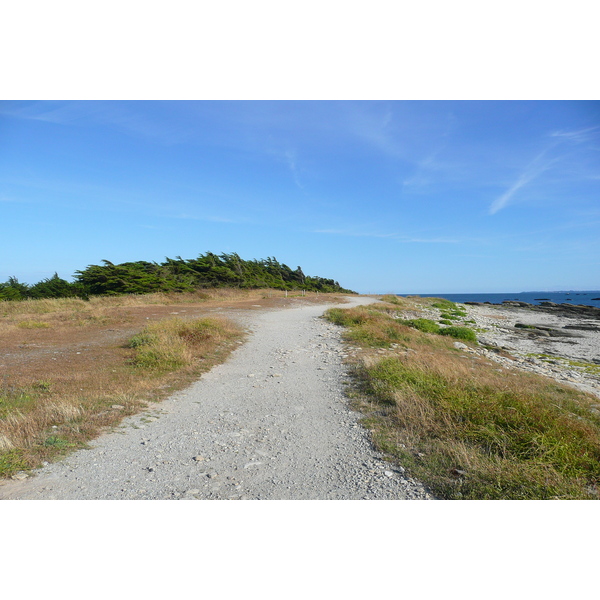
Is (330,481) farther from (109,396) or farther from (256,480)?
(109,396)

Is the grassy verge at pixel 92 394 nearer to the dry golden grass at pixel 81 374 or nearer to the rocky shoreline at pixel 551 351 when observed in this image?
the dry golden grass at pixel 81 374

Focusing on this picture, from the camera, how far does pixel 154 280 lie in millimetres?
41562

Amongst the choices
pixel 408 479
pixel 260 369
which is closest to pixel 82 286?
pixel 260 369

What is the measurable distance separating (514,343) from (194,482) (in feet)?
73.3

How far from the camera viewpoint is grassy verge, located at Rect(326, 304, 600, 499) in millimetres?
3814

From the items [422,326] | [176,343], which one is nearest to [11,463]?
[176,343]

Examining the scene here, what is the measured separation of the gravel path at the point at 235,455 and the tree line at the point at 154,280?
36.0 m

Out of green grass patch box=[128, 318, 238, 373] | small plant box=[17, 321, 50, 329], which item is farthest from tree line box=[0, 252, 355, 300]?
green grass patch box=[128, 318, 238, 373]

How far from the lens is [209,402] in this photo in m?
7.20

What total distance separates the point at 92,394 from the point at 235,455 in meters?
3.75

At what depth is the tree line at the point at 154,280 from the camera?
4006 cm

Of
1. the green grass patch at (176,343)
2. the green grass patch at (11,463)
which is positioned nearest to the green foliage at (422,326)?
the green grass patch at (176,343)

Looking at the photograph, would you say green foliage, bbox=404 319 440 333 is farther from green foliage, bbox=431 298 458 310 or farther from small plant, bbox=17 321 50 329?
green foliage, bbox=431 298 458 310

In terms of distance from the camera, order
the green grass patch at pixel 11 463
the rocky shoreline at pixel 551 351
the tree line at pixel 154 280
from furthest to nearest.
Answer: the tree line at pixel 154 280 < the rocky shoreline at pixel 551 351 < the green grass patch at pixel 11 463
